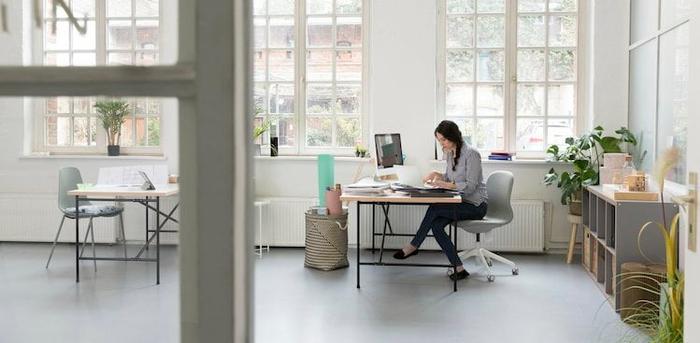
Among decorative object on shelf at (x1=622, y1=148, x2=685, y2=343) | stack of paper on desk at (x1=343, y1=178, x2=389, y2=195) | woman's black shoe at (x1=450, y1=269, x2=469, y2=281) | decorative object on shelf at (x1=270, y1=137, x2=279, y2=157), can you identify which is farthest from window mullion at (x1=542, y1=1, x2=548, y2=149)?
decorative object on shelf at (x1=270, y1=137, x2=279, y2=157)

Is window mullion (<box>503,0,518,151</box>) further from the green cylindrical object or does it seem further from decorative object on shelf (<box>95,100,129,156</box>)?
decorative object on shelf (<box>95,100,129,156</box>)

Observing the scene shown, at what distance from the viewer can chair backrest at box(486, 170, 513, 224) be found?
5820 millimetres

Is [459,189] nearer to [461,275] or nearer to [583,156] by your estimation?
[461,275]

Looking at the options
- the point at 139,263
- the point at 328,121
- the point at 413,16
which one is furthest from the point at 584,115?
the point at 139,263

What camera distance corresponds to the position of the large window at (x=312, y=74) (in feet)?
23.4

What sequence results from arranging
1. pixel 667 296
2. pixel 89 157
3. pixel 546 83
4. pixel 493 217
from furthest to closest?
1. pixel 546 83
2. pixel 493 217
3. pixel 667 296
4. pixel 89 157

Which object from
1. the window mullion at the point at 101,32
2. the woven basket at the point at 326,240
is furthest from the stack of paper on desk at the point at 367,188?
the window mullion at the point at 101,32

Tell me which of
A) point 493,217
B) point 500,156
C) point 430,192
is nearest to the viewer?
point 430,192

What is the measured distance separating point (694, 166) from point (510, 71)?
4520 mm

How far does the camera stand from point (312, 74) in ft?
23.6

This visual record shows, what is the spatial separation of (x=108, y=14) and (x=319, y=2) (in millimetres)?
6802

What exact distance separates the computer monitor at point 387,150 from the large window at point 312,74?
1088mm

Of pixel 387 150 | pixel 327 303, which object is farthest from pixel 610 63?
pixel 327 303

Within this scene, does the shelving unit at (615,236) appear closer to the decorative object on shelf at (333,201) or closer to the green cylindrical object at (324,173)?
the decorative object on shelf at (333,201)
